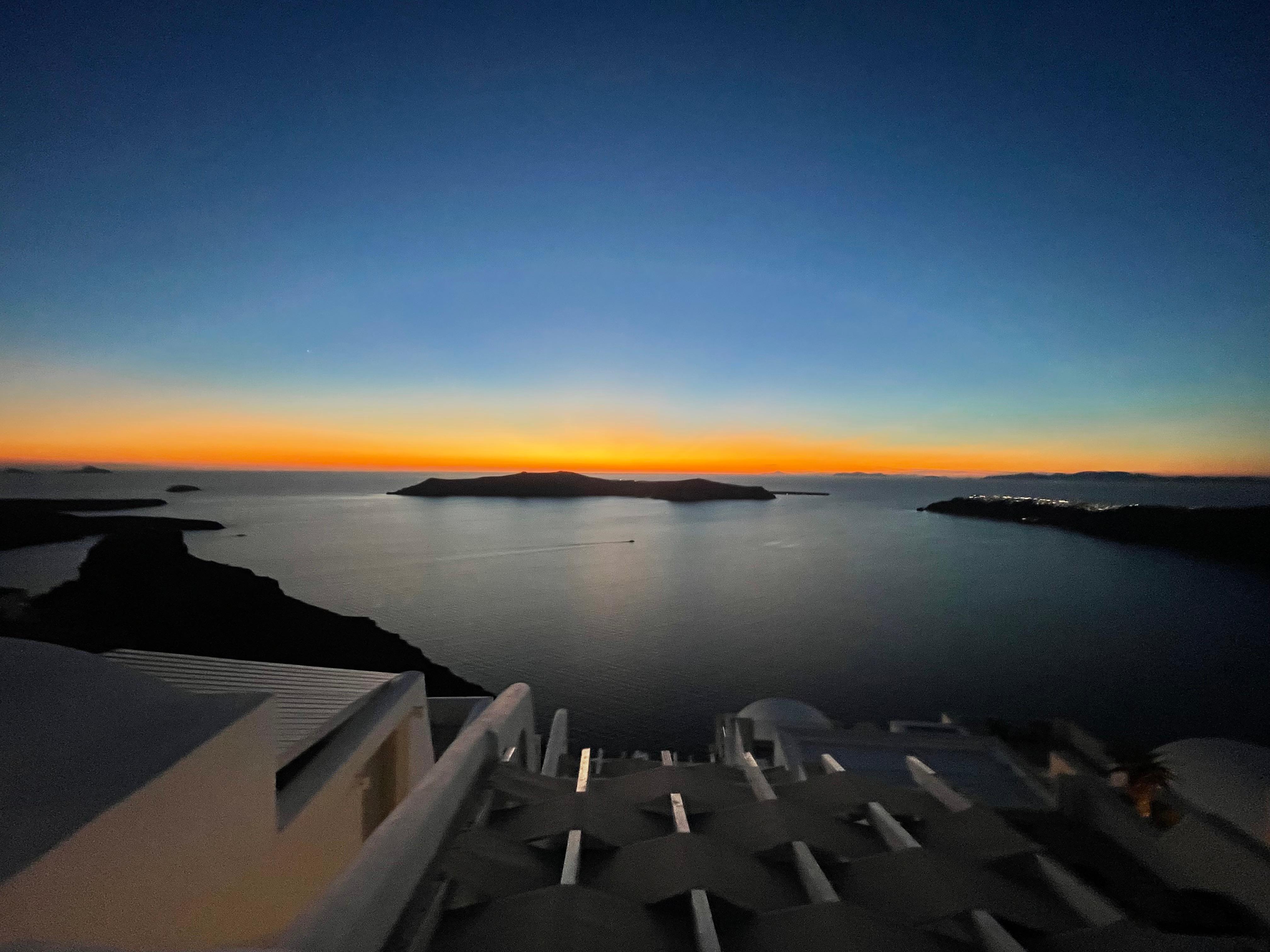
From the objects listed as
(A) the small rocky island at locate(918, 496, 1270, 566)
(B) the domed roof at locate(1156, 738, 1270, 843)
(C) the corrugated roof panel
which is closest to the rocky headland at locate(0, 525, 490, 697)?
(C) the corrugated roof panel

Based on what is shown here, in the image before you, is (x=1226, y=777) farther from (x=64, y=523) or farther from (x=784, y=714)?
(x=64, y=523)

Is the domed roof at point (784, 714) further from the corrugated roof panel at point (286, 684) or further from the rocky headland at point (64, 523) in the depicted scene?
the rocky headland at point (64, 523)

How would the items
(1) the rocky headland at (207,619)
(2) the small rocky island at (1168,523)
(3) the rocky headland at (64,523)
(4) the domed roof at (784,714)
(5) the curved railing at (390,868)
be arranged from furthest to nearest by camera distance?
→ 1. (2) the small rocky island at (1168,523)
2. (3) the rocky headland at (64,523)
3. (1) the rocky headland at (207,619)
4. (4) the domed roof at (784,714)
5. (5) the curved railing at (390,868)

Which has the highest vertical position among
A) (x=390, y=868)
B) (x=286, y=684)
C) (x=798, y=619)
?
(x=390, y=868)

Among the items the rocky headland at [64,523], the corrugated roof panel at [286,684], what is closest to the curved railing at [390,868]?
the corrugated roof panel at [286,684]

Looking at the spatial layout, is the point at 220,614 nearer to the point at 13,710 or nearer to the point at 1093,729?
the point at 13,710

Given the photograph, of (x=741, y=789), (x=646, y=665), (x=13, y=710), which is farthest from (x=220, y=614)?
(x=741, y=789)

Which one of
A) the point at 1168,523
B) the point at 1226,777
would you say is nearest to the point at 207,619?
the point at 1226,777
